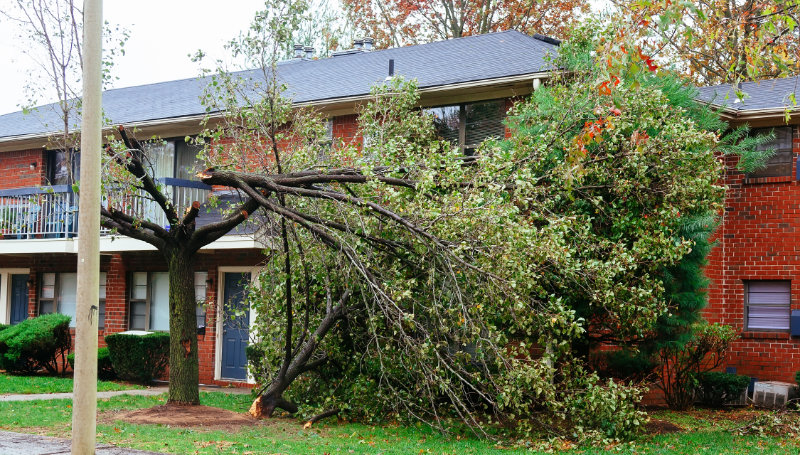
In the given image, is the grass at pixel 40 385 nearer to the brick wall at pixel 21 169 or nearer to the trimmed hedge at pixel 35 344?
the trimmed hedge at pixel 35 344

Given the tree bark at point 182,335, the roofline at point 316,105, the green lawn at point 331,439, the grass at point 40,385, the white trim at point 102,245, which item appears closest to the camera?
the green lawn at point 331,439

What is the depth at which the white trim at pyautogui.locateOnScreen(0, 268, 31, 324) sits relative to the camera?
21359mm

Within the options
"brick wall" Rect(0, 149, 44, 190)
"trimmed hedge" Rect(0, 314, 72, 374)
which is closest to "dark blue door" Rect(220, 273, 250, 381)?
"trimmed hedge" Rect(0, 314, 72, 374)

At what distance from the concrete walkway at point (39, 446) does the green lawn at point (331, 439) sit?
0.34 meters

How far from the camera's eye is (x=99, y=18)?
7.08 m

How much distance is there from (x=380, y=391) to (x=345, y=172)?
9.63 ft

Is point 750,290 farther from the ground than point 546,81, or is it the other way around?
point 546,81

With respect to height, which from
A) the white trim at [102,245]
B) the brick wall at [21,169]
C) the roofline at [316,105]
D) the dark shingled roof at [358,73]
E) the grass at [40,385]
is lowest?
the grass at [40,385]

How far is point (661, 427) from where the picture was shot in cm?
1173

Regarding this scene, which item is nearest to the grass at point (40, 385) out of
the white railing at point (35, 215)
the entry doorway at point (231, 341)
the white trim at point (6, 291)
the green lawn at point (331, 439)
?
the entry doorway at point (231, 341)

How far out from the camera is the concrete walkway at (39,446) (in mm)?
8375

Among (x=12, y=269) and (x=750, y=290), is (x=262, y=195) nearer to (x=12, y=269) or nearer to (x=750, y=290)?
(x=750, y=290)

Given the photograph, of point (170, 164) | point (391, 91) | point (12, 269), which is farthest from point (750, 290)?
point (12, 269)

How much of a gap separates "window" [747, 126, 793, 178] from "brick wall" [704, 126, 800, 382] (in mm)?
134
